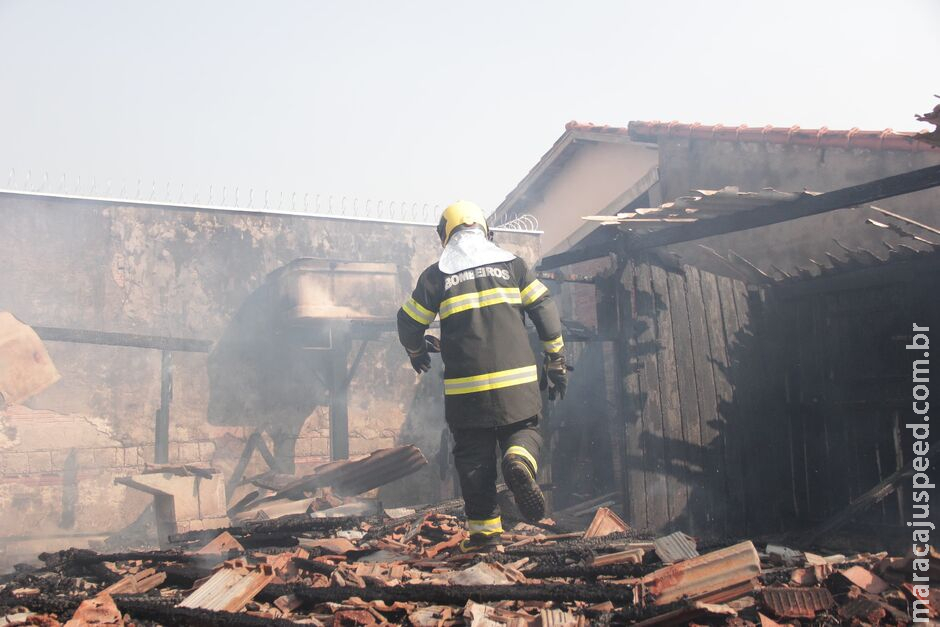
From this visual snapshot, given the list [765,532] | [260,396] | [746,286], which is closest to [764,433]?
[765,532]

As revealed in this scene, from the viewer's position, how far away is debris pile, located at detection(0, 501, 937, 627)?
3164 mm

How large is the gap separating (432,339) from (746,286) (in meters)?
3.69

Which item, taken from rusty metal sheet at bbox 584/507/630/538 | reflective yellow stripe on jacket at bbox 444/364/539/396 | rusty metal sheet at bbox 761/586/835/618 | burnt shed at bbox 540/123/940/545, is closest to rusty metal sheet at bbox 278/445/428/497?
burnt shed at bbox 540/123/940/545

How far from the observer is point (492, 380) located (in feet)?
14.9

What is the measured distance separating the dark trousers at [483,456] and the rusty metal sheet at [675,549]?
0.91 m

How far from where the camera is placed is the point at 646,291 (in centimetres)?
625

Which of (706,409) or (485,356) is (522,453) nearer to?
(485,356)

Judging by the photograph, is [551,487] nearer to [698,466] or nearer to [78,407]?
[698,466]

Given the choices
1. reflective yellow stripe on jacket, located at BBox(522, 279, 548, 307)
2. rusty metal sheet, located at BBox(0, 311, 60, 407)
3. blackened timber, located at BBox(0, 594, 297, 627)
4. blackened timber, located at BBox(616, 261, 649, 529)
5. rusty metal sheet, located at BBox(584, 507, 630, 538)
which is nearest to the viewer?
blackened timber, located at BBox(0, 594, 297, 627)

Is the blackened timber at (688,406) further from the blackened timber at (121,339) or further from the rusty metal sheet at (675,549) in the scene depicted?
the blackened timber at (121,339)

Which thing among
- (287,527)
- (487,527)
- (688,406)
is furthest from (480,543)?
(688,406)

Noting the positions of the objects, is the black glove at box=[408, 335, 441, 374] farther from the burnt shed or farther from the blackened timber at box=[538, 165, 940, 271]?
the blackened timber at box=[538, 165, 940, 271]

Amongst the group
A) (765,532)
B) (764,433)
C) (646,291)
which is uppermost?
(646,291)

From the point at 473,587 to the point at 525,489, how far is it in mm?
833
